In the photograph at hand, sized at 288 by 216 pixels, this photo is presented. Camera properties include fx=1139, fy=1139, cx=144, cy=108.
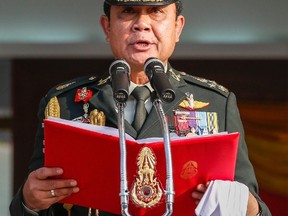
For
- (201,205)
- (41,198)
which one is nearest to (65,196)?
(41,198)

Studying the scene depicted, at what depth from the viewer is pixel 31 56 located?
679 centimetres

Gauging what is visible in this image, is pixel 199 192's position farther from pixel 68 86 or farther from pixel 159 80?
pixel 68 86

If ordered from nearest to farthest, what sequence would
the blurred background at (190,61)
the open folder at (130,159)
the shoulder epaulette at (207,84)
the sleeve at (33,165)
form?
the open folder at (130,159) → the sleeve at (33,165) → the shoulder epaulette at (207,84) → the blurred background at (190,61)

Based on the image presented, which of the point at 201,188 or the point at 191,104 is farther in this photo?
the point at 191,104

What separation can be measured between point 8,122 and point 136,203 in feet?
12.6

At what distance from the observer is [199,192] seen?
10.7 ft

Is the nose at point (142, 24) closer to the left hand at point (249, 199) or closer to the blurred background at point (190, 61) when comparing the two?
the left hand at point (249, 199)

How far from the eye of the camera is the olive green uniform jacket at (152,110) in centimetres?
352

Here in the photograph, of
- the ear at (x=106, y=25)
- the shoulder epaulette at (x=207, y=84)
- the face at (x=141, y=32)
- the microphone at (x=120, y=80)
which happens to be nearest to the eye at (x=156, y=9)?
the face at (x=141, y=32)

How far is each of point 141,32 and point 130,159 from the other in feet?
1.54

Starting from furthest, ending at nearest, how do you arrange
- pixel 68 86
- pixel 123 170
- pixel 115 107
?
1. pixel 68 86
2. pixel 115 107
3. pixel 123 170

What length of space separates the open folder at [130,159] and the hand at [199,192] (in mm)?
15

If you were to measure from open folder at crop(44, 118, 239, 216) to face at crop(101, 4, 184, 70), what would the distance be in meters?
0.35

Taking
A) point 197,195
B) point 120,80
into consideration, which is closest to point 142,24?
point 120,80
